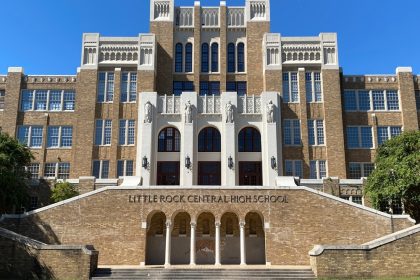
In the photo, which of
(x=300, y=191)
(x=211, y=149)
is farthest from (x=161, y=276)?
(x=211, y=149)

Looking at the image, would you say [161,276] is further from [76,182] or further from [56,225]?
[76,182]

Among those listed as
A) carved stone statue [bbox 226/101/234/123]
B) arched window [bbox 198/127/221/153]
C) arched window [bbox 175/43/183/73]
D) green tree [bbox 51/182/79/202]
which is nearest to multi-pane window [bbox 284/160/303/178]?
arched window [bbox 198/127/221/153]

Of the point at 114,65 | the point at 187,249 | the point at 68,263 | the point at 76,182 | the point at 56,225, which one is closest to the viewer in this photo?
the point at 68,263

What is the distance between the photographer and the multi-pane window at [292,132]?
147ft

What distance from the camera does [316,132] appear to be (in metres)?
45.4

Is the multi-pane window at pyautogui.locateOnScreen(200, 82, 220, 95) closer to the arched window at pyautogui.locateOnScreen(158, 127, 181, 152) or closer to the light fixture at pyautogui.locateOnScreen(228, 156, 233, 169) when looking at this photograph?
the arched window at pyautogui.locateOnScreen(158, 127, 181, 152)

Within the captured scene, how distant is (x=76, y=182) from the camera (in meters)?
41.1

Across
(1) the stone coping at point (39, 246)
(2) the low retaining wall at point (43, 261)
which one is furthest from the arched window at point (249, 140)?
(2) the low retaining wall at point (43, 261)

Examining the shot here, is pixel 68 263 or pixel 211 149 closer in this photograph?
pixel 68 263

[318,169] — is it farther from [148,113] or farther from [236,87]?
Result: [148,113]

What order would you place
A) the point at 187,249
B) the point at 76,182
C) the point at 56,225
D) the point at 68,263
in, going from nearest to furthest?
the point at 68,263, the point at 56,225, the point at 187,249, the point at 76,182

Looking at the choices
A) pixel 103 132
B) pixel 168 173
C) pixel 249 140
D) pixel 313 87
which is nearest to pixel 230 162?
pixel 249 140

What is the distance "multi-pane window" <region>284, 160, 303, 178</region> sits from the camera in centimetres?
4419

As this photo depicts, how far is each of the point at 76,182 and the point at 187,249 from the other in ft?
41.6
